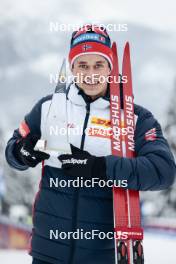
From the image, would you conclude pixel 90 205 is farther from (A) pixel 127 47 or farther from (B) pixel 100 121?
(A) pixel 127 47

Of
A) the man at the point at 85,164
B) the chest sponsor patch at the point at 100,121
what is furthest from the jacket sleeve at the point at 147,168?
the chest sponsor patch at the point at 100,121

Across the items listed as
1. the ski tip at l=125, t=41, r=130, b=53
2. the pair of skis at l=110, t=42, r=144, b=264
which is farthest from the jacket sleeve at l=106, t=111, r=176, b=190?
the ski tip at l=125, t=41, r=130, b=53

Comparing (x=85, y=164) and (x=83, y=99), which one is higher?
(x=83, y=99)

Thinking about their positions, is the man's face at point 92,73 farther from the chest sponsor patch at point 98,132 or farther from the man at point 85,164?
the chest sponsor patch at point 98,132

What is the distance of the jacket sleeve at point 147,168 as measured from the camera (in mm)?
3551

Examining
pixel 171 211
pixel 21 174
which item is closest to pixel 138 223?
pixel 171 211

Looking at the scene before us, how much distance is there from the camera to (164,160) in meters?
3.64

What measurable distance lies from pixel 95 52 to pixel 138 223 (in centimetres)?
128

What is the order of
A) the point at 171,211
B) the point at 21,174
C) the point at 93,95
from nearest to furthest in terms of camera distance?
the point at 93,95 < the point at 171,211 < the point at 21,174

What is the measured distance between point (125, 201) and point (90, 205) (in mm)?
281

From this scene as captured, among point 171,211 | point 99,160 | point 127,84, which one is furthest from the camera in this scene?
point 171,211

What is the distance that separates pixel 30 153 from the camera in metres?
3.82

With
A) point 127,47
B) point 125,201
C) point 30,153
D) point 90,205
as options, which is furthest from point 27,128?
point 127,47

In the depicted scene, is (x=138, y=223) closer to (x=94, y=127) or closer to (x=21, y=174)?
(x=94, y=127)
